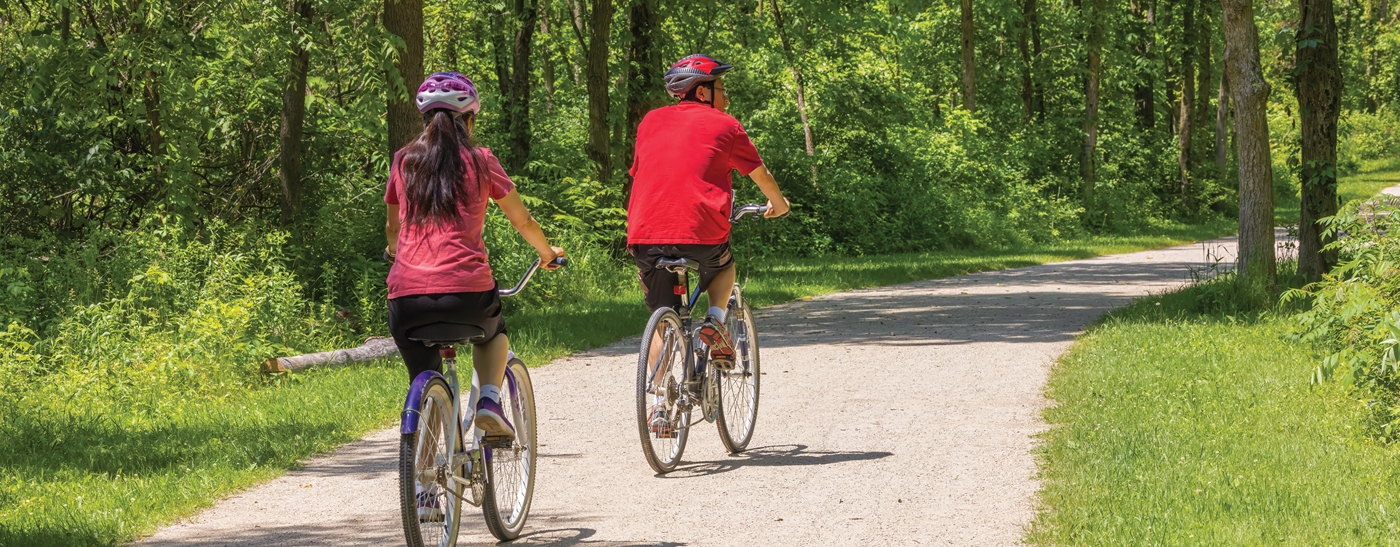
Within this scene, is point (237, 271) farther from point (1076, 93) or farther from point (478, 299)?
point (1076, 93)

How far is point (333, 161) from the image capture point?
61.4 ft

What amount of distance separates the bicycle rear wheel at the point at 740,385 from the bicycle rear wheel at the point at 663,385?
0.46m

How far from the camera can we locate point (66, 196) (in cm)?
1631

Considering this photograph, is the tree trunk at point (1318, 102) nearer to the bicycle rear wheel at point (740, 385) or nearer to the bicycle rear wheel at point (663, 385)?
the bicycle rear wheel at point (740, 385)

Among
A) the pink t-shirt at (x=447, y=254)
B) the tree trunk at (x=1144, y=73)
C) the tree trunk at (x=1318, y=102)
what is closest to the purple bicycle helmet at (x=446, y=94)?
the pink t-shirt at (x=447, y=254)

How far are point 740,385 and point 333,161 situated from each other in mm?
12152

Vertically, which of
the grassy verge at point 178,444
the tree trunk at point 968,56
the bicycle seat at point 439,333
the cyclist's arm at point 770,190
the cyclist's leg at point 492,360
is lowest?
the grassy verge at point 178,444

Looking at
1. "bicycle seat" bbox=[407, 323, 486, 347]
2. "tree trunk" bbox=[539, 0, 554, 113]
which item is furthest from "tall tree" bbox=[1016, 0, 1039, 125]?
"bicycle seat" bbox=[407, 323, 486, 347]

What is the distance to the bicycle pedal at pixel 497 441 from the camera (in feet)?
18.3

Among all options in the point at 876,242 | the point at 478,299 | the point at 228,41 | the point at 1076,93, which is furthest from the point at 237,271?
the point at 1076,93

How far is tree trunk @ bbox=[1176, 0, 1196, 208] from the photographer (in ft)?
124

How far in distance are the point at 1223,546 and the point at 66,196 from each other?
47.3 ft

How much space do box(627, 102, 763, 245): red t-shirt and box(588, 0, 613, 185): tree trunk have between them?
13.3 metres

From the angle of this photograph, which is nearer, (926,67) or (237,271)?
(237,271)
